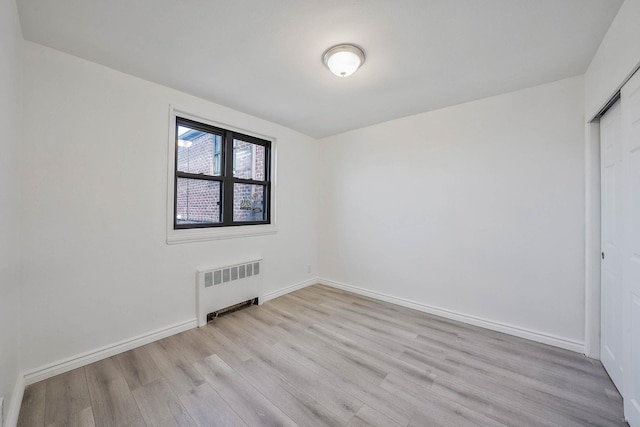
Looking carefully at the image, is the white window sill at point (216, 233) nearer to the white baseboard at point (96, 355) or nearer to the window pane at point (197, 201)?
the window pane at point (197, 201)

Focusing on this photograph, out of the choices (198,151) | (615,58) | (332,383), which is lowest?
(332,383)

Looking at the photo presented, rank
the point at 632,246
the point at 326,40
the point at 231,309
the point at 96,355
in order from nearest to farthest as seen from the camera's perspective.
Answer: the point at 632,246 → the point at 326,40 → the point at 96,355 → the point at 231,309

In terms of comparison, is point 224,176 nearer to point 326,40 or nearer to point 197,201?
point 197,201

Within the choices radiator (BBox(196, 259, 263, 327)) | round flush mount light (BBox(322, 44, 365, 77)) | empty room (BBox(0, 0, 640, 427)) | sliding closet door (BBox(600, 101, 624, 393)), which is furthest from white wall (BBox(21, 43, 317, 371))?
sliding closet door (BBox(600, 101, 624, 393))

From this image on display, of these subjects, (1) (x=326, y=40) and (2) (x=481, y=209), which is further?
(2) (x=481, y=209)

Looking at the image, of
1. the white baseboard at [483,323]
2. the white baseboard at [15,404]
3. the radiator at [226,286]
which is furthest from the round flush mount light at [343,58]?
the white baseboard at [15,404]

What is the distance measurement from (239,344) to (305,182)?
2.54 metres

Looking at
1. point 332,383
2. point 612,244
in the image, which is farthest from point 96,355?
point 612,244

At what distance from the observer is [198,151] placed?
115 inches

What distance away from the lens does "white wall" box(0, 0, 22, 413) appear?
126 centimetres

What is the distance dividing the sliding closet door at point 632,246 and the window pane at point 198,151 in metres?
3.50

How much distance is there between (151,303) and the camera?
2.39 m

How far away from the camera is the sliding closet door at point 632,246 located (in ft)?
4.45

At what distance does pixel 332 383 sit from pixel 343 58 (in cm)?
249
